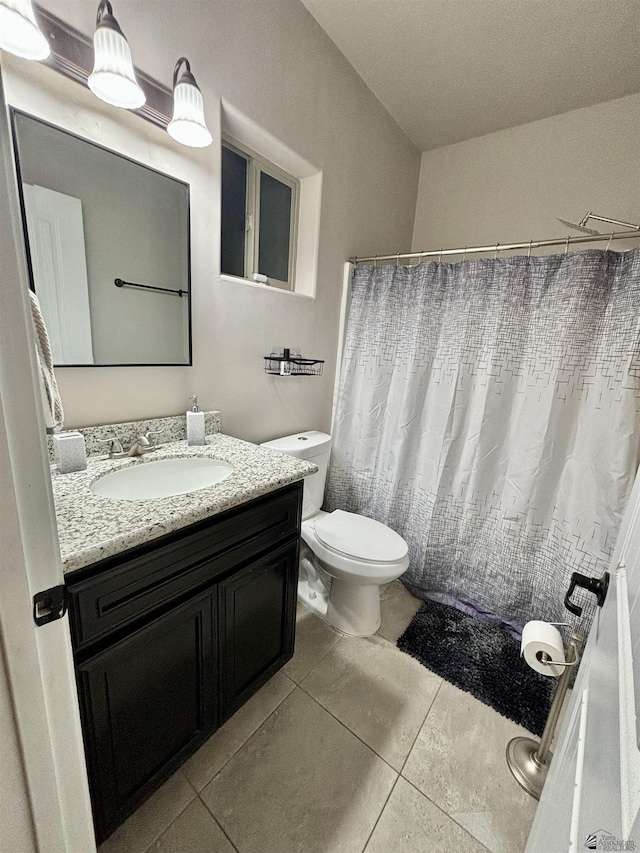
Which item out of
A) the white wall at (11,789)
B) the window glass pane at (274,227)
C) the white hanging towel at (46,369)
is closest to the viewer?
the white wall at (11,789)

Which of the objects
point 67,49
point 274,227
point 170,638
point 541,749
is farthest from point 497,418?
point 67,49

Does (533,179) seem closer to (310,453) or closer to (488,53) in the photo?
(488,53)

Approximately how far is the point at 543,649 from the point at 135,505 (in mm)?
1251

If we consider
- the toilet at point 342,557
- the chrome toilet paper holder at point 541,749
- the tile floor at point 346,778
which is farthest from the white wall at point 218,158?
the chrome toilet paper holder at point 541,749

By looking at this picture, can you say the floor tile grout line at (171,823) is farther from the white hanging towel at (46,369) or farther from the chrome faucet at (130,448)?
the white hanging towel at (46,369)

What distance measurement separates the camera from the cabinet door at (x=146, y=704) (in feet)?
2.56

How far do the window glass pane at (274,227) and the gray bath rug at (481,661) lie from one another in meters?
1.95

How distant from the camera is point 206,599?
0.95m

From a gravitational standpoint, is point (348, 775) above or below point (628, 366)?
below

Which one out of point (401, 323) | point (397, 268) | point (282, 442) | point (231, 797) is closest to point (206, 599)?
point (231, 797)

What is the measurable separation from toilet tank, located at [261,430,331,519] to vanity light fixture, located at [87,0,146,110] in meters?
1.28

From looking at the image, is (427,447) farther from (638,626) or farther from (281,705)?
(638,626)

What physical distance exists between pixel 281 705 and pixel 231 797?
30 cm

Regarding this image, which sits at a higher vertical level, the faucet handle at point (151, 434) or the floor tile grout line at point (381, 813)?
the faucet handle at point (151, 434)
